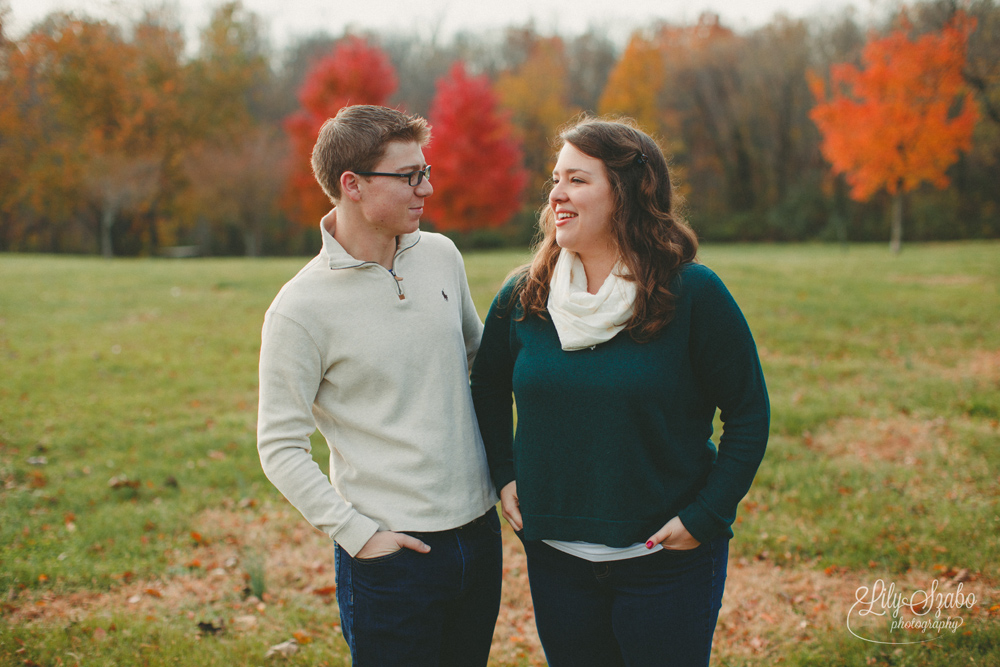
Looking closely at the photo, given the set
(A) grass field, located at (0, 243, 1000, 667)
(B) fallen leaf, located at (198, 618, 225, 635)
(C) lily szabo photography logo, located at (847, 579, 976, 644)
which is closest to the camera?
(C) lily szabo photography logo, located at (847, 579, 976, 644)

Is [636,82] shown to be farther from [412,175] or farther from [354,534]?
[354,534]

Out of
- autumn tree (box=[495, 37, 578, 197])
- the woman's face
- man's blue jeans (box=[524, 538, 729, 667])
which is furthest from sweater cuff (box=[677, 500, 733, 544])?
autumn tree (box=[495, 37, 578, 197])

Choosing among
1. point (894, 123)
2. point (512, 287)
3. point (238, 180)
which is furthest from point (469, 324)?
point (238, 180)

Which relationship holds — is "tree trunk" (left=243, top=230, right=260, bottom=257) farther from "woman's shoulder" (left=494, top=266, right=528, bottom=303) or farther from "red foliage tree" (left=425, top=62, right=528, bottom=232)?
"woman's shoulder" (left=494, top=266, right=528, bottom=303)

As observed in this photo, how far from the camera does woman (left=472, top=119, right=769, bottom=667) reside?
206cm

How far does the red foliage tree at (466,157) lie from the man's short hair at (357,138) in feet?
80.4

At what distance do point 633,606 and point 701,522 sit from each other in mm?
339

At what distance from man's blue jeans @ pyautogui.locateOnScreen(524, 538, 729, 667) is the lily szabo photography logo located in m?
1.90

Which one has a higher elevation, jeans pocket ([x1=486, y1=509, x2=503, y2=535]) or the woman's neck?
the woman's neck

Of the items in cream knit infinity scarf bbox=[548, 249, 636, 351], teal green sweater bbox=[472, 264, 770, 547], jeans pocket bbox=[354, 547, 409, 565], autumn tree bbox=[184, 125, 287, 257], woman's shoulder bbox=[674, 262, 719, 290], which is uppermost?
autumn tree bbox=[184, 125, 287, 257]

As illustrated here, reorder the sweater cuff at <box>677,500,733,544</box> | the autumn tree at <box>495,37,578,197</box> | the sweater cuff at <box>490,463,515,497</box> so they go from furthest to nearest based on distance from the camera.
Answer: the autumn tree at <box>495,37,578,197</box>, the sweater cuff at <box>490,463,515,497</box>, the sweater cuff at <box>677,500,733,544</box>

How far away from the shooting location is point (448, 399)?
2.29 m

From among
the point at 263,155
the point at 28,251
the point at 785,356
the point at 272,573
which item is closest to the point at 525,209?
the point at 263,155

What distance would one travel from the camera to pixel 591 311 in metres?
2.11
